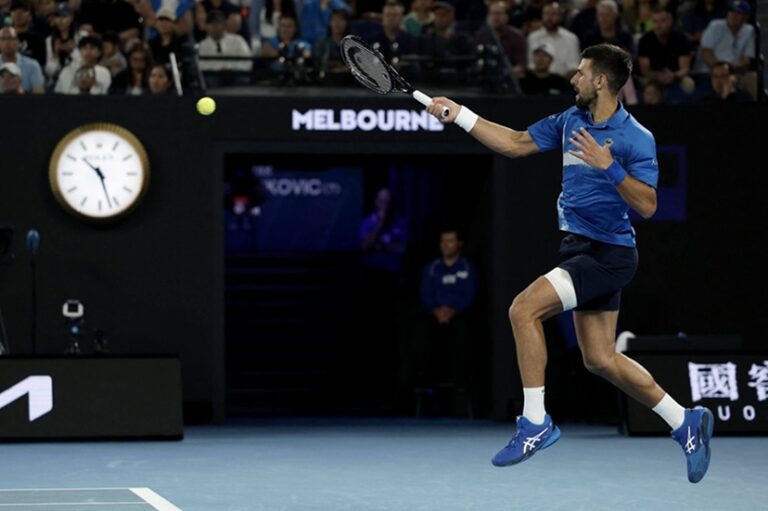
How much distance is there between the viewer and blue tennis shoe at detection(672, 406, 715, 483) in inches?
342

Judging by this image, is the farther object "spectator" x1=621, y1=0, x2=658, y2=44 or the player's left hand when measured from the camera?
"spectator" x1=621, y1=0, x2=658, y2=44

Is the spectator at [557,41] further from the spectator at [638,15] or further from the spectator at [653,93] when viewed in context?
the spectator at [638,15]

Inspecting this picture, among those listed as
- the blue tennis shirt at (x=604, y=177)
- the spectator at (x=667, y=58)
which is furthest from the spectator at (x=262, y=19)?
the blue tennis shirt at (x=604, y=177)

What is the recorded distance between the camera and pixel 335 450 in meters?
12.7

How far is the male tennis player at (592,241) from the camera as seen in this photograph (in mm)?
8227

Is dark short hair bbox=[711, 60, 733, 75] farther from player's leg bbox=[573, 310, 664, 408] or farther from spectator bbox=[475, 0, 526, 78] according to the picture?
player's leg bbox=[573, 310, 664, 408]

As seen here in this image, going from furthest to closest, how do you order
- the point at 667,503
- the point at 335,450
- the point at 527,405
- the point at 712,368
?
the point at 712,368 < the point at 335,450 < the point at 667,503 < the point at 527,405

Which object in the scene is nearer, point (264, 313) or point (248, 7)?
point (248, 7)

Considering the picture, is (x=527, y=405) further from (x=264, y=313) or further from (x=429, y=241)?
(x=264, y=313)

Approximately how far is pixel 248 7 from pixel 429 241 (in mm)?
3242

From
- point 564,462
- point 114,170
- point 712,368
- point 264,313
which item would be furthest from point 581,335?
point 264,313

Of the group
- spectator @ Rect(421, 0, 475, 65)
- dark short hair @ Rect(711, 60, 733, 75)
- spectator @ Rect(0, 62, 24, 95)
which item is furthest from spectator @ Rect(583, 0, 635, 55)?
spectator @ Rect(0, 62, 24, 95)

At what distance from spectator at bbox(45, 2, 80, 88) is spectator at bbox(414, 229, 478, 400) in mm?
4099

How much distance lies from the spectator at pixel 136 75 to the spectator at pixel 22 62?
2.29 ft
